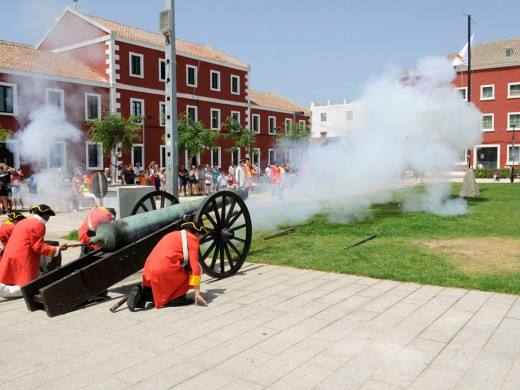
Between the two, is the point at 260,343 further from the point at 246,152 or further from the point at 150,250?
the point at 246,152

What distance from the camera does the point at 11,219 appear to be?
257 inches

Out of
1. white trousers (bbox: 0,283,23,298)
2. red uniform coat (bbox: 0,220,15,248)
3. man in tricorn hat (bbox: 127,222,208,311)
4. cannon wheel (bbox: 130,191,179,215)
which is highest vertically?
cannon wheel (bbox: 130,191,179,215)

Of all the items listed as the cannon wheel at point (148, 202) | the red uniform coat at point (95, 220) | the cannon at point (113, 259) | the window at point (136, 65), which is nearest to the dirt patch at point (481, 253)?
the cannon at point (113, 259)

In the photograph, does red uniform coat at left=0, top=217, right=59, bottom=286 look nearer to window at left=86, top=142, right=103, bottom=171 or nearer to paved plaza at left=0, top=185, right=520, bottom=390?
paved plaza at left=0, top=185, right=520, bottom=390

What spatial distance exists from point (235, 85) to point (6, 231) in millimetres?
35804

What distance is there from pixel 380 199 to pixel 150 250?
13039 mm

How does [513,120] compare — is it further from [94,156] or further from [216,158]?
[94,156]

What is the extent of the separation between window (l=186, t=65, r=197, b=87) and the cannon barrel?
30.9 m

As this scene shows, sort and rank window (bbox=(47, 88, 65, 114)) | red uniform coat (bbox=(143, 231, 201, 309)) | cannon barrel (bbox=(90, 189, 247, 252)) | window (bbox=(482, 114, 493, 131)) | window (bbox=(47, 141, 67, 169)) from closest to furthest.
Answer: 1. red uniform coat (bbox=(143, 231, 201, 309))
2. cannon barrel (bbox=(90, 189, 247, 252))
3. window (bbox=(47, 141, 67, 169))
4. window (bbox=(47, 88, 65, 114))
5. window (bbox=(482, 114, 493, 131))

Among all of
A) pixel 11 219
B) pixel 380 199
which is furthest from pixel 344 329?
pixel 380 199

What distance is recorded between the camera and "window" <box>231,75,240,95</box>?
4056cm

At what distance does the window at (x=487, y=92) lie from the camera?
151ft

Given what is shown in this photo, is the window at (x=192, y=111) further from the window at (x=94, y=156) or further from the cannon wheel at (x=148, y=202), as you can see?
the cannon wheel at (x=148, y=202)

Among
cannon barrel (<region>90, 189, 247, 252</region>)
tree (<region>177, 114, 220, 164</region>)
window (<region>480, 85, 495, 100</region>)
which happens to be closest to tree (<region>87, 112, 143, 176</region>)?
tree (<region>177, 114, 220, 164</region>)
